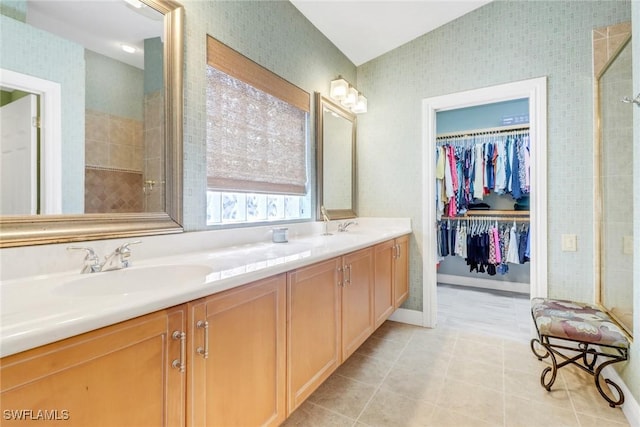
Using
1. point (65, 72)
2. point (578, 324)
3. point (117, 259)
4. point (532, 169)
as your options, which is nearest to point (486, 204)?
point (532, 169)

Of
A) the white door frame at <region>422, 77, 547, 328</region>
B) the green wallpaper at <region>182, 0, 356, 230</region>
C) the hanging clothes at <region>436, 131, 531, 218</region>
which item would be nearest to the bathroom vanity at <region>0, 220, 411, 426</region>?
the green wallpaper at <region>182, 0, 356, 230</region>

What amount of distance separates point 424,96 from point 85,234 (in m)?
2.68

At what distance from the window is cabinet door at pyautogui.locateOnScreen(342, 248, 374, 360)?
671 millimetres

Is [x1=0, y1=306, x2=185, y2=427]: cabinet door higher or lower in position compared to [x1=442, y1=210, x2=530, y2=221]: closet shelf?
lower

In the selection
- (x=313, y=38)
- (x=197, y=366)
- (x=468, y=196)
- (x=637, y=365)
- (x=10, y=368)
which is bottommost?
(x=637, y=365)

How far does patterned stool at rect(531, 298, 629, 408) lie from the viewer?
5.25ft

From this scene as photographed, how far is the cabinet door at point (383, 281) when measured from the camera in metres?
2.10

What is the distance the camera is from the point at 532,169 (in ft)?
7.60

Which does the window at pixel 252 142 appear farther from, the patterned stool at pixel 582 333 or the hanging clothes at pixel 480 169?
the hanging clothes at pixel 480 169

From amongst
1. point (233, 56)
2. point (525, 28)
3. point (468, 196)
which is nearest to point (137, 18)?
point (233, 56)

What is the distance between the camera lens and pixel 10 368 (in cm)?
54

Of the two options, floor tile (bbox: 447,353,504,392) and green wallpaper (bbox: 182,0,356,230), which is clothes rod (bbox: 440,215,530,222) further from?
green wallpaper (bbox: 182,0,356,230)

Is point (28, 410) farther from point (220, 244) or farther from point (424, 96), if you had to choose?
point (424, 96)

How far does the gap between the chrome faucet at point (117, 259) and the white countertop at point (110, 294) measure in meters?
0.04
